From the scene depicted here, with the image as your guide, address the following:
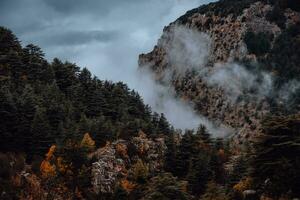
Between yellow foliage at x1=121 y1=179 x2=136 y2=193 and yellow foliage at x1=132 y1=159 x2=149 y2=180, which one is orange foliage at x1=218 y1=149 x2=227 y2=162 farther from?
yellow foliage at x1=121 y1=179 x2=136 y2=193

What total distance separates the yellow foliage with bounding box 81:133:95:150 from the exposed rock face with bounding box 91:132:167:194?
838 mm

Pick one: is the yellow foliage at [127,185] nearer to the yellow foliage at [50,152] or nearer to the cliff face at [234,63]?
the yellow foliage at [50,152]

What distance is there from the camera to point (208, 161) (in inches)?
2265

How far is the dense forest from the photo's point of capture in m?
37.7

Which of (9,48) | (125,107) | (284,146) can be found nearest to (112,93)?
(125,107)

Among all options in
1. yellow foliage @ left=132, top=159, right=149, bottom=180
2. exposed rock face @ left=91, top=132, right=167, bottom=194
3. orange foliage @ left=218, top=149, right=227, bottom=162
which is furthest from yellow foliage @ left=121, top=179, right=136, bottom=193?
orange foliage @ left=218, top=149, right=227, bottom=162

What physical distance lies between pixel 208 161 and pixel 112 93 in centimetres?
3001

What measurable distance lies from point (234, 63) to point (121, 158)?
87.4 metres

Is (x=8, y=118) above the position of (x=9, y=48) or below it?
below

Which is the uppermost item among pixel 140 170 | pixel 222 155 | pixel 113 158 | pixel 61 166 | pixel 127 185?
pixel 222 155

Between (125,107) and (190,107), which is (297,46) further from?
(125,107)

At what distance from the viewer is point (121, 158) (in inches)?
2301

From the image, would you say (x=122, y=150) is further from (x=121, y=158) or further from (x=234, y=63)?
(x=234, y=63)

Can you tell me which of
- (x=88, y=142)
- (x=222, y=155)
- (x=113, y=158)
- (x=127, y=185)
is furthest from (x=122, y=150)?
(x=222, y=155)
